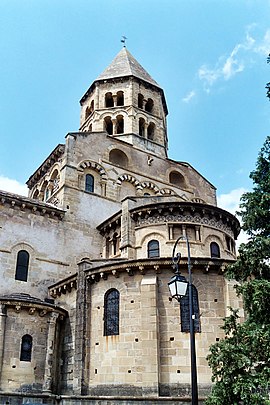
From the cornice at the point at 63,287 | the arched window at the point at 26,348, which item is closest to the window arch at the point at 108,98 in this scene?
the cornice at the point at 63,287

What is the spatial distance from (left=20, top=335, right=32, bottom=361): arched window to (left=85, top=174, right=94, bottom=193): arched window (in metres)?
11.2

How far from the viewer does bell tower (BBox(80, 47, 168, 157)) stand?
33312 millimetres

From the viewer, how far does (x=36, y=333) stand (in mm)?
20156

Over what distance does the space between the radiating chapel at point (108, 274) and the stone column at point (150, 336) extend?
44 mm

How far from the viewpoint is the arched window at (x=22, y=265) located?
23.7 meters

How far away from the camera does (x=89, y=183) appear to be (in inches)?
1125

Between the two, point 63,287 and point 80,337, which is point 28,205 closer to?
point 63,287

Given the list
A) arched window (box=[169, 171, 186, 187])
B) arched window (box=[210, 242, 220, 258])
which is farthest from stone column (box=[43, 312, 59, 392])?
arched window (box=[169, 171, 186, 187])

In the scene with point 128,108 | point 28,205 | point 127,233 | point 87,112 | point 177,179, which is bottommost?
point 127,233

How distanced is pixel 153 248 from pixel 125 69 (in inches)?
775

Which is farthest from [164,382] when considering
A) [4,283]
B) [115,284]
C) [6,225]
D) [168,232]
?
[6,225]

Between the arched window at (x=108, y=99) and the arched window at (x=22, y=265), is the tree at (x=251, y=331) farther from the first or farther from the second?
the arched window at (x=108, y=99)

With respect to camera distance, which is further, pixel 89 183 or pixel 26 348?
pixel 89 183

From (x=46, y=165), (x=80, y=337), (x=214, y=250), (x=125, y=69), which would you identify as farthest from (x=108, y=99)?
(x=80, y=337)
